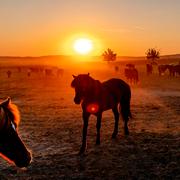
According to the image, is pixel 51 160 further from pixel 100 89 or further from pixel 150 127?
pixel 150 127

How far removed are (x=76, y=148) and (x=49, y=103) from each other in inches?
507

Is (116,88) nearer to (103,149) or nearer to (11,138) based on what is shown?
(103,149)

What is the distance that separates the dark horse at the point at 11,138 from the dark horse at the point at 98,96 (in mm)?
7081

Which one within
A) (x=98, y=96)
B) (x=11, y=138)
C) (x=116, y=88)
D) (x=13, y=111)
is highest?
(x=13, y=111)

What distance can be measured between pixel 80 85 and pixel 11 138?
24.0 ft

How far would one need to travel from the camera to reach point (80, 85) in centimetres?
1116

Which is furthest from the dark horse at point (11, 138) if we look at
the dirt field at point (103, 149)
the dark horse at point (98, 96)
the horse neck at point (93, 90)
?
the horse neck at point (93, 90)

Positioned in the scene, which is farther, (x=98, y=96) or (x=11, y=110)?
(x=98, y=96)

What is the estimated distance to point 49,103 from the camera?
24266mm

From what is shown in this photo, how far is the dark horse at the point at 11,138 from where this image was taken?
3779mm

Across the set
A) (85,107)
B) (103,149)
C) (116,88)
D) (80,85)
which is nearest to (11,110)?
(80,85)

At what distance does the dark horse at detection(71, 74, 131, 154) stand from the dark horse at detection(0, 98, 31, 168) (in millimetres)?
7081

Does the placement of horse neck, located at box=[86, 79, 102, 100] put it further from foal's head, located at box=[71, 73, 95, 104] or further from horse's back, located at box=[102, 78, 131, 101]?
horse's back, located at box=[102, 78, 131, 101]

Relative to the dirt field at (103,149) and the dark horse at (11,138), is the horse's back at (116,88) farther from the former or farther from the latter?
the dark horse at (11,138)
